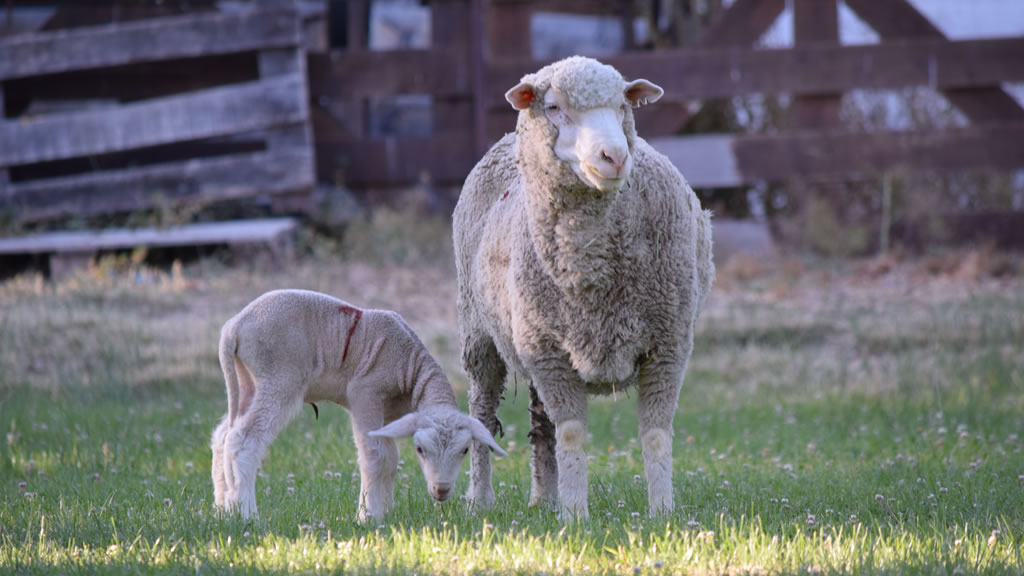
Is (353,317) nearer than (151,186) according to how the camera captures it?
Yes

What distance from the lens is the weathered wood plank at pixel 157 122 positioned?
11.7 m

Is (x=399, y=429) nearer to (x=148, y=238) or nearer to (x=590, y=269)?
(x=590, y=269)

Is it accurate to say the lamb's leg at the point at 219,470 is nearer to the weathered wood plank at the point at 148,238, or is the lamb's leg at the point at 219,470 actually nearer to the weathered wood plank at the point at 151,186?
the weathered wood plank at the point at 148,238

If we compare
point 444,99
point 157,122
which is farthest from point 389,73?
point 157,122

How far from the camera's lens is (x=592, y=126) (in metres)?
4.17

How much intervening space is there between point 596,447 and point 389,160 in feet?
20.8

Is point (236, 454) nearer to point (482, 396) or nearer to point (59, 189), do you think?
point (482, 396)

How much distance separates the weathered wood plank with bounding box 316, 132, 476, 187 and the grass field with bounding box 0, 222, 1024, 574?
1377 millimetres

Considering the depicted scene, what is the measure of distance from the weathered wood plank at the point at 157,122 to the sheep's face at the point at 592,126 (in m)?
7.78

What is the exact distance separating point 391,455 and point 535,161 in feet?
4.88

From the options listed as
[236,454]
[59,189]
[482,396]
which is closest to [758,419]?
[482,396]

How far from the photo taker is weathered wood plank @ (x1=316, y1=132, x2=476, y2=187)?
1240cm

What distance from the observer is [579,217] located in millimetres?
4449

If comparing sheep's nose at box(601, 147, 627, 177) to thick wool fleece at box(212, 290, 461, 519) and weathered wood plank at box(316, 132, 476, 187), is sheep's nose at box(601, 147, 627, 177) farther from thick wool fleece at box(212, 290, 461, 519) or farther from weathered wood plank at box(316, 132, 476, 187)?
weathered wood plank at box(316, 132, 476, 187)
